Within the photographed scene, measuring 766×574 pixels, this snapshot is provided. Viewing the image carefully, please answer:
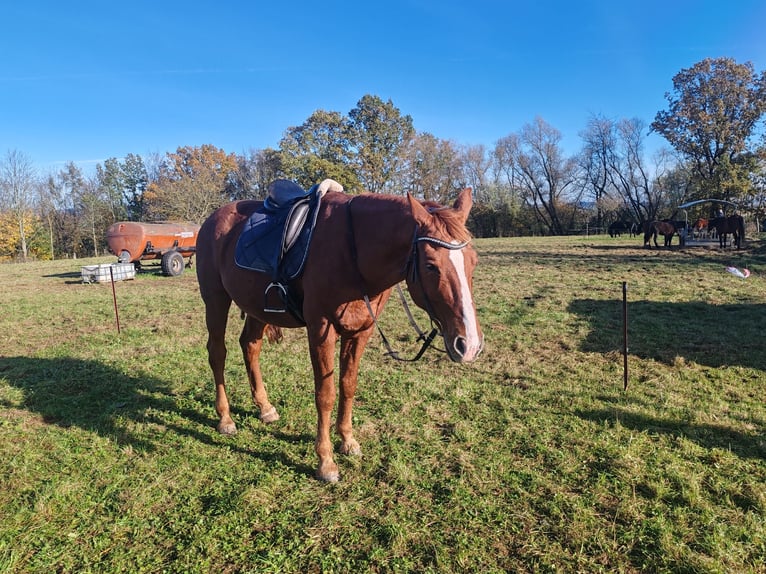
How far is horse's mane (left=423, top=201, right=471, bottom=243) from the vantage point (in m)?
2.17

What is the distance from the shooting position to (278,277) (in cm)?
288

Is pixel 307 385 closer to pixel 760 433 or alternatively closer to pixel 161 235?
pixel 760 433

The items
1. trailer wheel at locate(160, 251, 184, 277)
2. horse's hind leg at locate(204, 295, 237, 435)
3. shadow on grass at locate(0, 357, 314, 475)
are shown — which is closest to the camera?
shadow on grass at locate(0, 357, 314, 475)

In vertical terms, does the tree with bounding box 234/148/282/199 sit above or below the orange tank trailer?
above

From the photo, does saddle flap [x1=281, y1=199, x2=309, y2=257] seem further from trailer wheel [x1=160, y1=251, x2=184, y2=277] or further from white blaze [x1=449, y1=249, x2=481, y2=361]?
trailer wheel [x1=160, y1=251, x2=184, y2=277]

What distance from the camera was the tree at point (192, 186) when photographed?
105ft

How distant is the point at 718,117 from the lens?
25.0 metres

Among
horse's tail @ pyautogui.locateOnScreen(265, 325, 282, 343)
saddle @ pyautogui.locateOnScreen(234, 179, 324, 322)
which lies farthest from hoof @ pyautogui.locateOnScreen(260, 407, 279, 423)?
saddle @ pyautogui.locateOnScreen(234, 179, 324, 322)

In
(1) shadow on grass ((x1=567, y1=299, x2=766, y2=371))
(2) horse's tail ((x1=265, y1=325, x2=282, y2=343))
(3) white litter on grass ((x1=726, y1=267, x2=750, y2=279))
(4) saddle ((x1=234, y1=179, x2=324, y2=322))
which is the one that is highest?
(4) saddle ((x1=234, y1=179, x2=324, y2=322))

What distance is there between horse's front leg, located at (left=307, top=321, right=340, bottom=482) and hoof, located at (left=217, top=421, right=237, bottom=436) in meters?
1.05

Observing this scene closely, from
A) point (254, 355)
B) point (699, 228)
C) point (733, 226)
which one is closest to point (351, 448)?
point (254, 355)

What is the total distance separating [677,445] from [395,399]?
240 cm

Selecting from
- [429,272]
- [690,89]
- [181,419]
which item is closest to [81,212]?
[181,419]

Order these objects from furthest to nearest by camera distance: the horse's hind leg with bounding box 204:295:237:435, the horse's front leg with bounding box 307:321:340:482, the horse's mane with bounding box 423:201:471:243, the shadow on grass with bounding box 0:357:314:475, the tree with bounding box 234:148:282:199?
the tree with bounding box 234:148:282:199 → the horse's hind leg with bounding box 204:295:237:435 → the shadow on grass with bounding box 0:357:314:475 → the horse's front leg with bounding box 307:321:340:482 → the horse's mane with bounding box 423:201:471:243
